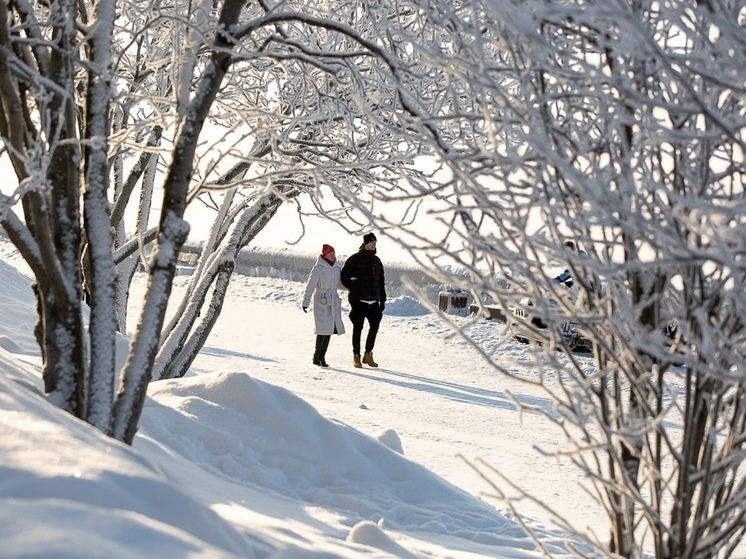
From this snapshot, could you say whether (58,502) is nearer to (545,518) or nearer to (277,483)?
(277,483)

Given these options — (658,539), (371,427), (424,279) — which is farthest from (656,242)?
(424,279)

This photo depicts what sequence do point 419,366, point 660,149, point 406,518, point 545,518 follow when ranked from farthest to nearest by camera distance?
point 419,366
point 545,518
point 406,518
point 660,149

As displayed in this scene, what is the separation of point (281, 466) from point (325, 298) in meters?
6.83

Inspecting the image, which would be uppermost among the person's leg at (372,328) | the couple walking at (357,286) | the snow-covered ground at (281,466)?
the couple walking at (357,286)

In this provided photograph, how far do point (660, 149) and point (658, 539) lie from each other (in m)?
1.11

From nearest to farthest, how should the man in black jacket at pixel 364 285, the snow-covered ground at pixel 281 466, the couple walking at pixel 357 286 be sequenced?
the snow-covered ground at pixel 281 466, the couple walking at pixel 357 286, the man in black jacket at pixel 364 285

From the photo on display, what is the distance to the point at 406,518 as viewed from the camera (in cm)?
520

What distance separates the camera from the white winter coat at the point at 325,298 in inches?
475

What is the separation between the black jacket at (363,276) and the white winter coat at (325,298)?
0.71ft

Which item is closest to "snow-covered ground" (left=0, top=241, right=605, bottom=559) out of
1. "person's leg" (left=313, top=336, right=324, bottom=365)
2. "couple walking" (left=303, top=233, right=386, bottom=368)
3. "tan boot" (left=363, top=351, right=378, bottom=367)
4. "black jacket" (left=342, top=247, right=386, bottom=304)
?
"tan boot" (left=363, top=351, right=378, bottom=367)

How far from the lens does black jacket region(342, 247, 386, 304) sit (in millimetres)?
12430

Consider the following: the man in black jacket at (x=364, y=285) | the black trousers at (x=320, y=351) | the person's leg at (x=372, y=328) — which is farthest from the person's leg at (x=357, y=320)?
the black trousers at (x=320, y=351)

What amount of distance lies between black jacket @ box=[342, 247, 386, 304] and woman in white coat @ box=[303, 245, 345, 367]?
0.20 m

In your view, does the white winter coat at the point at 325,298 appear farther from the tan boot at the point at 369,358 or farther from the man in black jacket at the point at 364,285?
the tan boot at the point at 369,358
